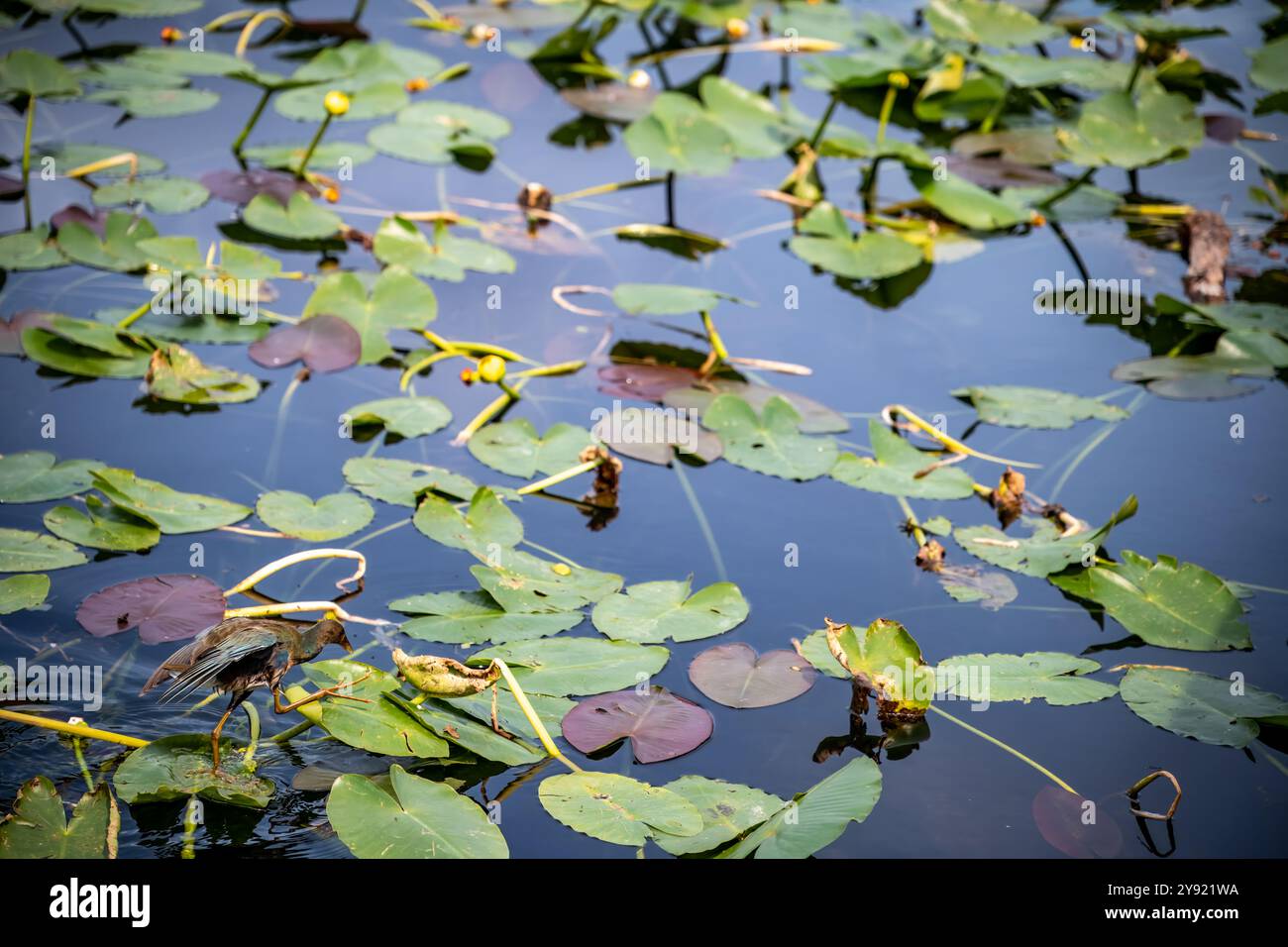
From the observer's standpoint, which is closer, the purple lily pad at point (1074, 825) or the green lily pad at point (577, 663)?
the purple lily pad at point (1074, 825)

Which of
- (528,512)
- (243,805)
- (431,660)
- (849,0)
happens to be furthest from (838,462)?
(849,0)

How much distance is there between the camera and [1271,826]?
148 cm

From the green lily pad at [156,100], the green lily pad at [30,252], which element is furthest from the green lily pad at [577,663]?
the green lily pad at [156,100]

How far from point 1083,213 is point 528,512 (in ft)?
6.18

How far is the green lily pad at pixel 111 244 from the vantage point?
8.29ft

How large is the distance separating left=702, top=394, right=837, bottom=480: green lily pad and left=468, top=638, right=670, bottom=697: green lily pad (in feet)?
1.80

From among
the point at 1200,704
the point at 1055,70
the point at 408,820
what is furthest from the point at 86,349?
the point at 1055,70

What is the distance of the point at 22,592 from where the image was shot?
1.66 m

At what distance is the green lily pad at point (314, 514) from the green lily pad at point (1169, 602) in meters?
1.17

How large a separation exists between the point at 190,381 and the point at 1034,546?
1.57m

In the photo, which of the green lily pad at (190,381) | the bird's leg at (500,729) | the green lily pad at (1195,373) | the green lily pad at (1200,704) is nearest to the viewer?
the bird's leg at (500,729)

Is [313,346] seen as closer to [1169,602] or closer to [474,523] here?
[474,523]

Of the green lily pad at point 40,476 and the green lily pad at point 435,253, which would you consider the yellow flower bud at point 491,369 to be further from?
the green lily pad at point 40,476

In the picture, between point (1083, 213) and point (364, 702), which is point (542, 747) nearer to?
point (364, 702)
